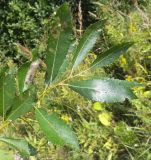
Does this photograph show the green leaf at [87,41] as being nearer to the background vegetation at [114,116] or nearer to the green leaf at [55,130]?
the green leaf at [55,130]

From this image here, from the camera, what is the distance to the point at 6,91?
66 cm

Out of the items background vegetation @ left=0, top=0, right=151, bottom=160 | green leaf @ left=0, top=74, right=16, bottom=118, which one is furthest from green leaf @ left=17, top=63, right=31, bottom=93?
background vegetation @ left=0, top=0, right=151, bottom=160

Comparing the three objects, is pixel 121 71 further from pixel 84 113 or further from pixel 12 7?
pixel 12 7

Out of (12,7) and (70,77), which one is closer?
(70,77)

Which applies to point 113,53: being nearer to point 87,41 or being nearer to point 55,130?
point 87,41

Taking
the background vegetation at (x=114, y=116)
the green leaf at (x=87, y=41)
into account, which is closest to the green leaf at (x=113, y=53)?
the green leaf at (x=87, y=41)

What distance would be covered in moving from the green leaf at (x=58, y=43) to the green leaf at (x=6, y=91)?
62 mm

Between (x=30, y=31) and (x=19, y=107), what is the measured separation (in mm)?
4619

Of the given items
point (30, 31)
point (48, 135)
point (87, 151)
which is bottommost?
point (30, 31)

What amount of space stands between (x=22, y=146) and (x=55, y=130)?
0.06 m

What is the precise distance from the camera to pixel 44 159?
246 cm

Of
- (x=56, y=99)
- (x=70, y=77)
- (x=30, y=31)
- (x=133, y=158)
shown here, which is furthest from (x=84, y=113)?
(x=30, y=31)

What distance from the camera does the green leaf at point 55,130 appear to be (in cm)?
62

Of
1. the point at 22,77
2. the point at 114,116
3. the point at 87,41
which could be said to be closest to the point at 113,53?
the point at 87,41
